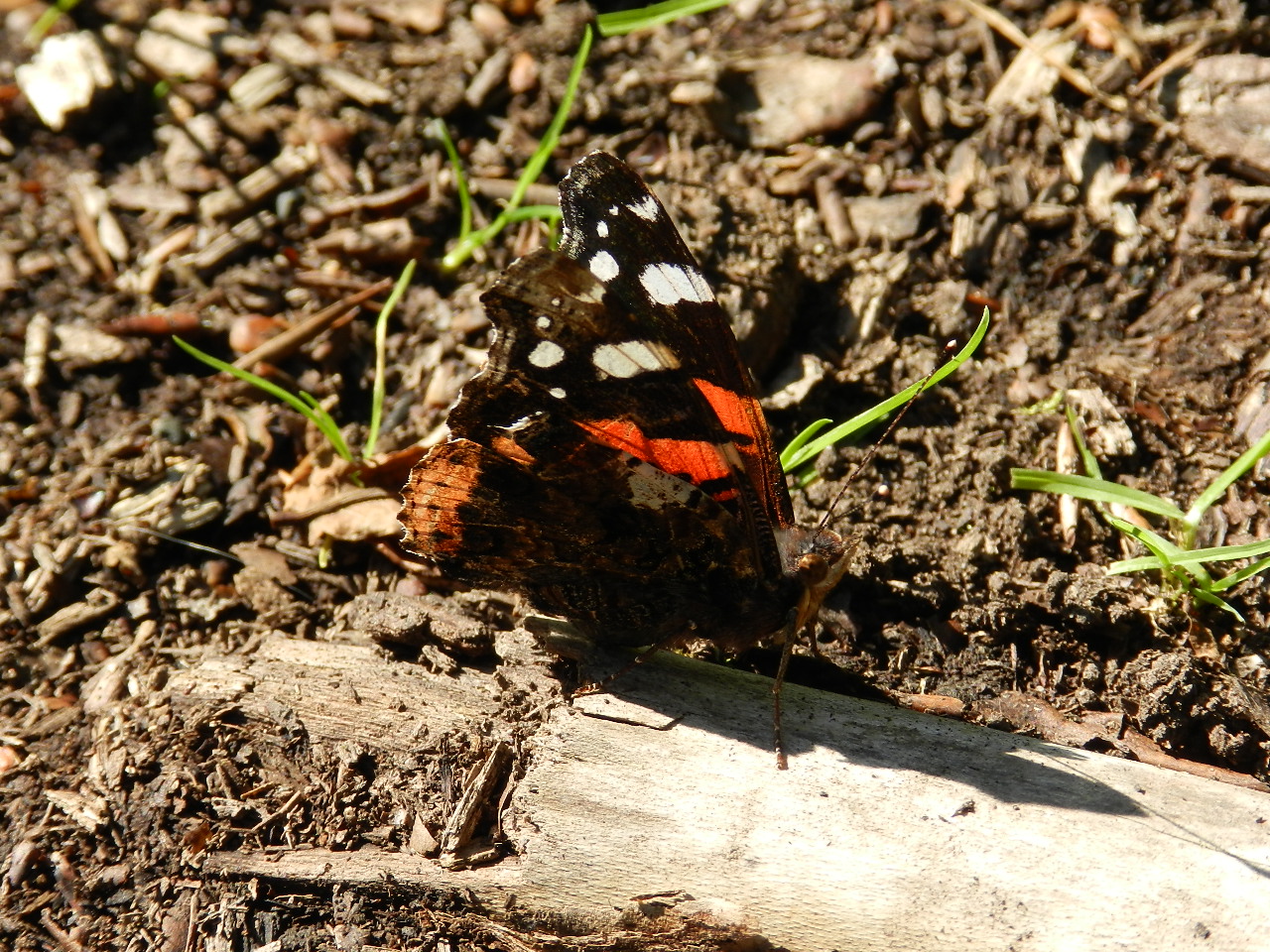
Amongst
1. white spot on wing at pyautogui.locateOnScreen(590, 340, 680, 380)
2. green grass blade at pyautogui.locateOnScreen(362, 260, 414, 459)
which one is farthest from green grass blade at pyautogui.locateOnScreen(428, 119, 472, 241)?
white spot on wing at pyautogui.locateOnScreen(590, 340, 680, 380)

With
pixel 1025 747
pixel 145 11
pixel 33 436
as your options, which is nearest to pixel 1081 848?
pixel 1025 747

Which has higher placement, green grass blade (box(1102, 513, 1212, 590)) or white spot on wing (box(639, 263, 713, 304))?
white spot on wing (box(639, 263, 713, 304))

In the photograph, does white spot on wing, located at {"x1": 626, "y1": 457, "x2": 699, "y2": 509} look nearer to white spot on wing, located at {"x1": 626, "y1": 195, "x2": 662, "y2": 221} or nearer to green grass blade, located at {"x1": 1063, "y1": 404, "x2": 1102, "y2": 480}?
white spot on wing, located at {"x1": 626, "y1": 195, "x2": 662, "y2": 221}

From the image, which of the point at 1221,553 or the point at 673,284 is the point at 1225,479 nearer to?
the point at 1221,553

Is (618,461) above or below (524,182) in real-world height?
below

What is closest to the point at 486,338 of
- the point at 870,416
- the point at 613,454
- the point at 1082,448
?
the point at 613,454

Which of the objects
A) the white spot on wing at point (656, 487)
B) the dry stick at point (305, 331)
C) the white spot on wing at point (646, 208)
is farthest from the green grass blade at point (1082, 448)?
the dry stick at point (305, 331)
